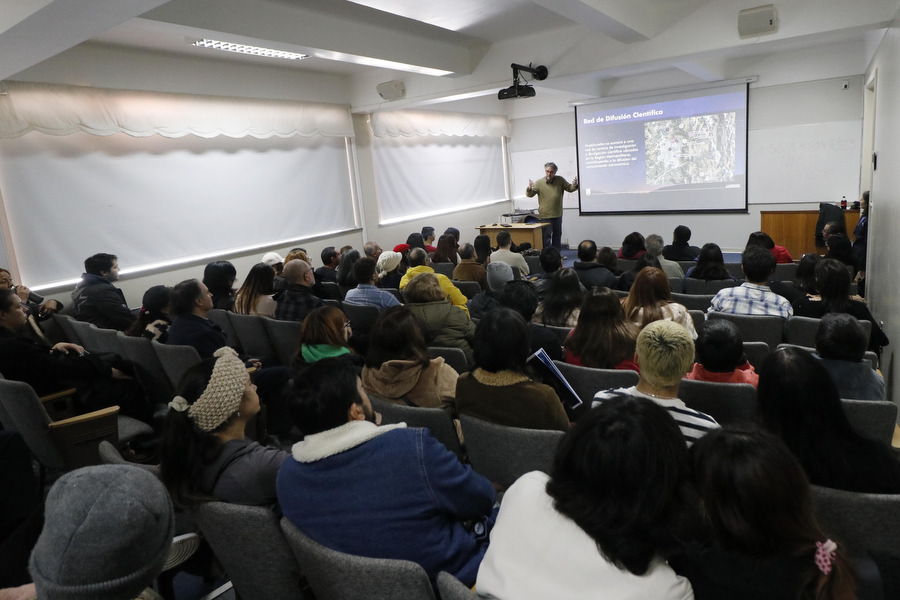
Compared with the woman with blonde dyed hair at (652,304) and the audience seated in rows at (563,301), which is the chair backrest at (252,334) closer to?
the audience seated in rows at (563,301)

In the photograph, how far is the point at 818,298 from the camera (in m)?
3.48

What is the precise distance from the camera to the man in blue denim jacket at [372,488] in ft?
4.59

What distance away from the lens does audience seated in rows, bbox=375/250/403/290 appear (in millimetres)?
5312

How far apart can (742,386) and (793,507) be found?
122cm

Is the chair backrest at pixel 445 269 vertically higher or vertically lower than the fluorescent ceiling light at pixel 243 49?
lower

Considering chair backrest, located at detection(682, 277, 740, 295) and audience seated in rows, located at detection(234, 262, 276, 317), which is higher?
audience seated in rows, located at detection(234, 262, 276, 317)

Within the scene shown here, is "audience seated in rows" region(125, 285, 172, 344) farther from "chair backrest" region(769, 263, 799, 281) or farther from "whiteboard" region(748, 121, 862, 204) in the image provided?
"whiteboard" region(748, 121, 862, 204)

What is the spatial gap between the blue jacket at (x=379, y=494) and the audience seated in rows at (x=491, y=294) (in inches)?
91.1

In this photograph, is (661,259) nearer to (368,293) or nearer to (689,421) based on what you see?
(368,293)

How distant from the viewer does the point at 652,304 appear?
3307mm

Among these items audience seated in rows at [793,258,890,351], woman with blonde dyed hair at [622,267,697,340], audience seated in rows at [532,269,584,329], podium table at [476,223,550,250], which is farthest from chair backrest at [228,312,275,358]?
podium table at [476,223,550,250]

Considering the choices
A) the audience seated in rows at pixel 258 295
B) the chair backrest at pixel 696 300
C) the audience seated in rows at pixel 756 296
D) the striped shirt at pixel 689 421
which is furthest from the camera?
the audience seated in rows at pixel 258 295

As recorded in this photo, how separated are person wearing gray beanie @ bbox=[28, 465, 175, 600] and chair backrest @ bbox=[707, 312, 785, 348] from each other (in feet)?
10.7

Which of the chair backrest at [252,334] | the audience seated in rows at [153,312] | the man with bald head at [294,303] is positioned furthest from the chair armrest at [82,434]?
the man with bald head at [294,303]
